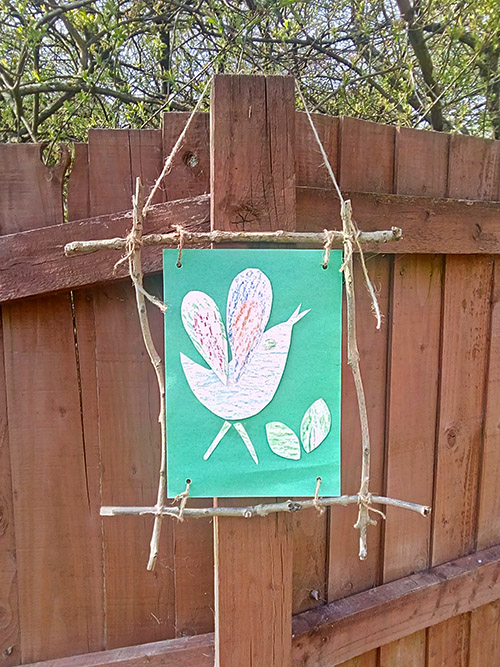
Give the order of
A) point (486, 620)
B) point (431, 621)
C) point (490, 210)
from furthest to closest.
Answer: point (486, 620) < point (431, 621) < point (490, 210)

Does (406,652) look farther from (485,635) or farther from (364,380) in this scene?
(364,380)

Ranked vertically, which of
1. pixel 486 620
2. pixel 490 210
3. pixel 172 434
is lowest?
pixel 486 620

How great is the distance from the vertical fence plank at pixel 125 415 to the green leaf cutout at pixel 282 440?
0.99 feet

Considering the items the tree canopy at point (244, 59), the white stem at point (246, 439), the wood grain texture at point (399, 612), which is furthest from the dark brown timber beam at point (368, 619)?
the tree canopy at point (244, 59)

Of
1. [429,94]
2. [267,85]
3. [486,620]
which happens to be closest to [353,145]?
[267,85]

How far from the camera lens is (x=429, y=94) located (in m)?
2.27

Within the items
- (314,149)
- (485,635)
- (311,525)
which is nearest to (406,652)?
(485,635)

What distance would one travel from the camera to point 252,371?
2.56 feet

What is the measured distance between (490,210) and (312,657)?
1203 mm

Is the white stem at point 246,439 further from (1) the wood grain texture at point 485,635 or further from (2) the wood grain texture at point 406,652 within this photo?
(1) the wood grain texture at point 485,635

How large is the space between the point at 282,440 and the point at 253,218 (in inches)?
16.2

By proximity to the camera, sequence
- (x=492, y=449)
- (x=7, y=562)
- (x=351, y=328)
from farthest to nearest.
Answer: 1. (x=492, y=449)
2. (x=7, y=562)
3. (x=351, y=328)

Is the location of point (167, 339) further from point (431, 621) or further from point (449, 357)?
point (431, 621)

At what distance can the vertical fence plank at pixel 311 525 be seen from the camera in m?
0.97
